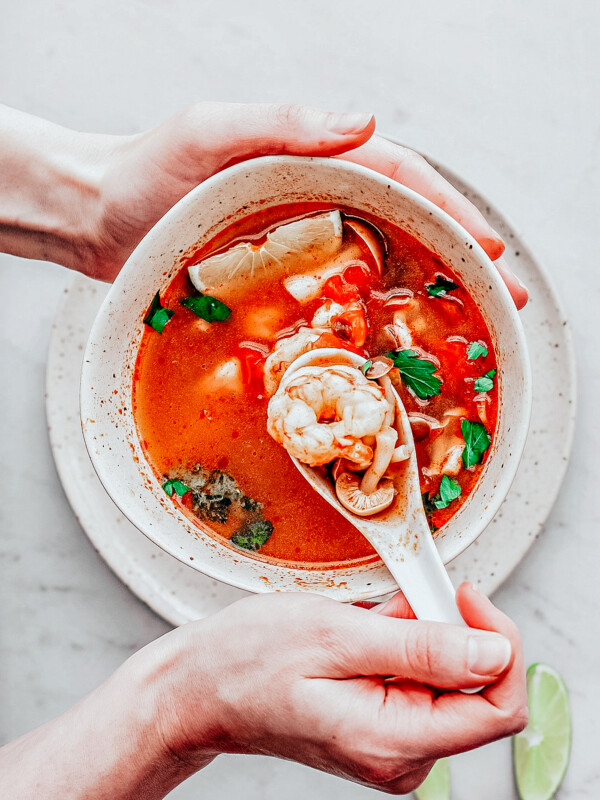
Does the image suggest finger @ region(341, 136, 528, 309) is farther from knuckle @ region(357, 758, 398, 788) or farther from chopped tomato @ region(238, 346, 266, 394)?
knuckle @ region(357, 758, 398, 788)

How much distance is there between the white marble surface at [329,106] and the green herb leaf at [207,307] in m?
0.74

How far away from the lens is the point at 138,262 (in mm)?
1689

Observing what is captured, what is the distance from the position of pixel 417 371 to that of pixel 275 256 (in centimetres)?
47

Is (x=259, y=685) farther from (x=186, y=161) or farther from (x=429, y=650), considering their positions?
(x=186, y=161)

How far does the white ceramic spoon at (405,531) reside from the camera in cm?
158

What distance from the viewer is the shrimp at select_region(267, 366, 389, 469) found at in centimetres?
160

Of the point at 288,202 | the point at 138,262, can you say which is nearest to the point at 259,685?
the point at 138,262

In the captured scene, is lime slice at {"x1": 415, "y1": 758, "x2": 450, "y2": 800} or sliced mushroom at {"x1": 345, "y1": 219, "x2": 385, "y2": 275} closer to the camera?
sliced mushroom at {"x1": 345, "y1": 219, "x2": 385, "y2": 275}

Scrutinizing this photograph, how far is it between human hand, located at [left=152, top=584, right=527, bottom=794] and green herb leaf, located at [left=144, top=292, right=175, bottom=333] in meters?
0.75

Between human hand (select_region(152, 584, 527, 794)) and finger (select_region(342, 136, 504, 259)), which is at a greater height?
finger (select_region(342, 136, 504, 259))

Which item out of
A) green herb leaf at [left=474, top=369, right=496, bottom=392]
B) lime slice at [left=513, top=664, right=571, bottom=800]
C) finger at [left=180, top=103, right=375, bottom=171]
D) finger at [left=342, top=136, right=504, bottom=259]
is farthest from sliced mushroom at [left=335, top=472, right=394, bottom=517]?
lime slice at [left=513, top=664, right=571, bottom=800]

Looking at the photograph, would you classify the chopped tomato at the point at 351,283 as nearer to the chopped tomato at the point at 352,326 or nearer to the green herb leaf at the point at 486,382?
the chopped tomato at the point at 352,326

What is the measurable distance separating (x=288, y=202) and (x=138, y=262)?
1.35ft

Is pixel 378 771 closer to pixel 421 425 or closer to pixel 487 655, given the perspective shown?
pixel 487 655
